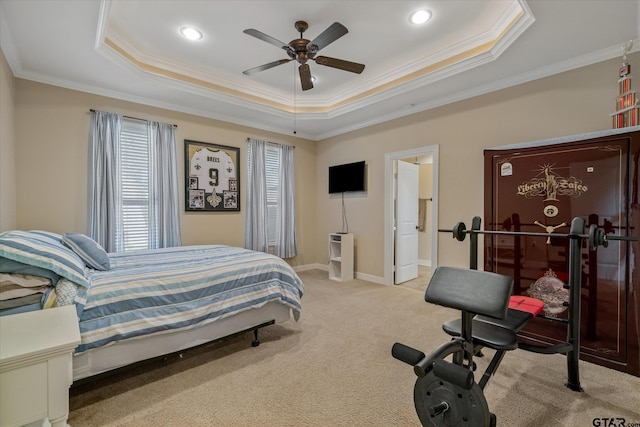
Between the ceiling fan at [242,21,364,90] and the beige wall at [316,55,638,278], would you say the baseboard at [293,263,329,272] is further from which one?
the ceiling fan at [242,21,364,90]

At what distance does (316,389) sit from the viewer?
201 centimetres

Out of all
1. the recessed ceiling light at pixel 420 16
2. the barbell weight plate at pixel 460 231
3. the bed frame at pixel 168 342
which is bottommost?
the bed frame at pixel 168 342

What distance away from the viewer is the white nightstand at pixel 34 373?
108 cm

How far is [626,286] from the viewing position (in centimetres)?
223

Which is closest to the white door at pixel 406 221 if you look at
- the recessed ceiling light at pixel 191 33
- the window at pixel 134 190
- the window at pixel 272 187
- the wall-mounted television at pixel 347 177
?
the wall-mounted television at pixel 347 177

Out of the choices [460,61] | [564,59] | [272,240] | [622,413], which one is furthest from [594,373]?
[272,240]

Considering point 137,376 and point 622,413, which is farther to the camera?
point 137,376

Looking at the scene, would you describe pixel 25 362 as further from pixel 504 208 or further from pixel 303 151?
pixel 303 151

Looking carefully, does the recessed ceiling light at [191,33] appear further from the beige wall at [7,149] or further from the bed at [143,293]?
the bed at [143,293]

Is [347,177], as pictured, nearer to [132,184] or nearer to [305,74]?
[305,74]

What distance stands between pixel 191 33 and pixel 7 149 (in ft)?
6.93

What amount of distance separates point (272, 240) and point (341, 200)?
1.50m

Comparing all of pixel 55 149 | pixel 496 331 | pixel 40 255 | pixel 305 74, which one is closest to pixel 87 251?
pixel 40 255

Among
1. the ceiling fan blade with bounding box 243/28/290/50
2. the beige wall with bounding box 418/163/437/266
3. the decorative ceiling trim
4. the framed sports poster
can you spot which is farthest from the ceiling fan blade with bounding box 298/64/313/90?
the beige wall with bounding box 418/163/437/266
